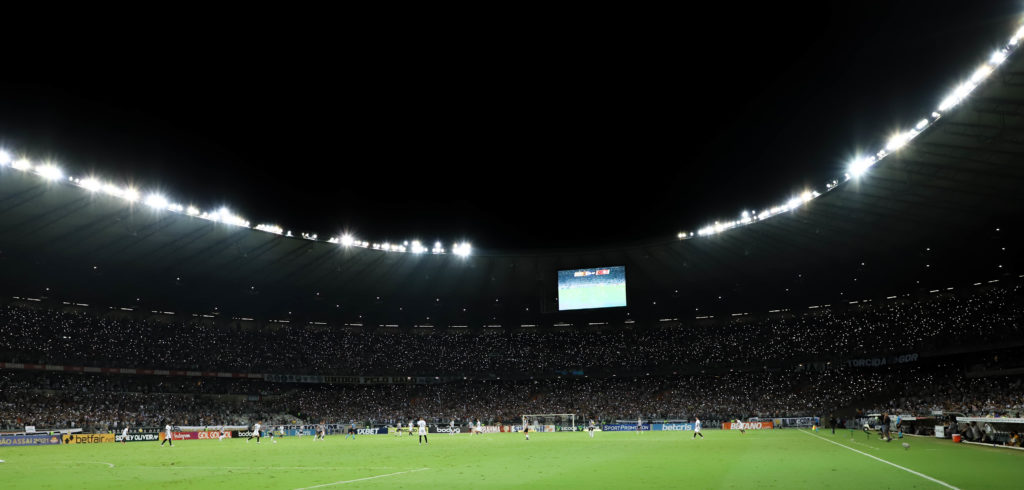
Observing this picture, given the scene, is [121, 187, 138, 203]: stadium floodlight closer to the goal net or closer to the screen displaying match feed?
the screen displaying match feed

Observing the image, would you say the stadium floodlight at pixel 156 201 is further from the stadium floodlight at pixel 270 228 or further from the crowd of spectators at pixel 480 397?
the crowd of spectators at pixel 480 397

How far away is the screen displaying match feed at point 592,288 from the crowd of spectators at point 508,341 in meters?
18.5

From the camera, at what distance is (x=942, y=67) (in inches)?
1176

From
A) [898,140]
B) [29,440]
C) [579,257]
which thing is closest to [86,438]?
[29,440]

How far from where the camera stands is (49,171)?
39.2 metres

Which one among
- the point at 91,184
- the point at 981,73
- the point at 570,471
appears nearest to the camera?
the point at 570,471

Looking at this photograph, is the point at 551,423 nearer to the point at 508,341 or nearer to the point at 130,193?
the point at 508,341

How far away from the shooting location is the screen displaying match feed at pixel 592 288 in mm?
66125

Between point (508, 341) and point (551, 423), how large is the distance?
59.4 feet

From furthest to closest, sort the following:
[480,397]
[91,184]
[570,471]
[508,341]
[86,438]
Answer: [508,341] < [480,397] < [86,438] < [91,184] < [570,471]

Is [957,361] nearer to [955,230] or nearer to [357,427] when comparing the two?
[955,230]

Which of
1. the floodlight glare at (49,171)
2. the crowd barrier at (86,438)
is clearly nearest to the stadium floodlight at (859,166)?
the floodlight glare at (49,171)

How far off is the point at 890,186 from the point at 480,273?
4256 centimetres

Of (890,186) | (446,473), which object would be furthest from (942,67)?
(446,473)
